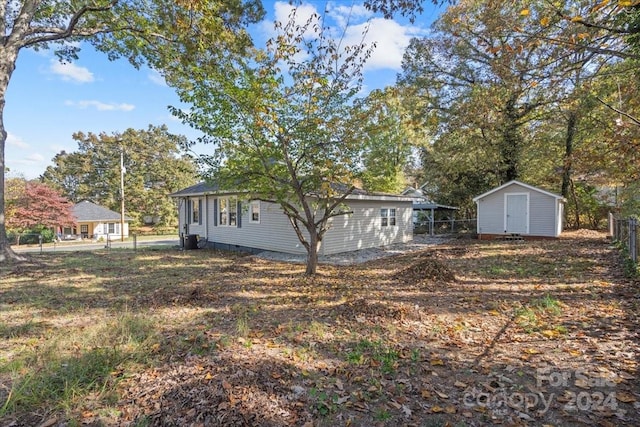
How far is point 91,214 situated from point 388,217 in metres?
30.3

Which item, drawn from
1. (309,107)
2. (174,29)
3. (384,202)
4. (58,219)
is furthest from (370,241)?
(58,219)

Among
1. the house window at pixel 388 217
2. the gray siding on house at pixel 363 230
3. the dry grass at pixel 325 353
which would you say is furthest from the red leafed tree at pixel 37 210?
the house window at pixel 388 217

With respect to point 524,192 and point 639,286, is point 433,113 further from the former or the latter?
point 639,286

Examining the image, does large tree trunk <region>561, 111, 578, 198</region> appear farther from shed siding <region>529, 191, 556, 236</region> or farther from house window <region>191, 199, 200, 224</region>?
house window <region>191, 199, 200, 224</region>

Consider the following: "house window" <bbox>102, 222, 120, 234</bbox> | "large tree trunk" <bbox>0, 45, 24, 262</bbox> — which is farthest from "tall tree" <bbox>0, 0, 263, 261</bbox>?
"house window" <bbox>102, 222, 120, 234</bbox>

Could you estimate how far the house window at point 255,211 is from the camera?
13641mm

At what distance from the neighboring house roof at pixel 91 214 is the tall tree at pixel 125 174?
2798 millimetres

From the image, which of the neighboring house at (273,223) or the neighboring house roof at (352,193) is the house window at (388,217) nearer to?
the neighboring house at (273,223)

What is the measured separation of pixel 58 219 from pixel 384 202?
1062 inches

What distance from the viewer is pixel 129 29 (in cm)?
973

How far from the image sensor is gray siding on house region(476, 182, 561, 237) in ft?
48.6

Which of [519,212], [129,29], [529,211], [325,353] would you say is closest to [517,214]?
[519,212]

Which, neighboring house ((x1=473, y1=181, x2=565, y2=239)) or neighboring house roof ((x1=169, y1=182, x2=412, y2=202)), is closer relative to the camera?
neighboring house roof ((x1=169, y1=182, x2=412, y2=202))

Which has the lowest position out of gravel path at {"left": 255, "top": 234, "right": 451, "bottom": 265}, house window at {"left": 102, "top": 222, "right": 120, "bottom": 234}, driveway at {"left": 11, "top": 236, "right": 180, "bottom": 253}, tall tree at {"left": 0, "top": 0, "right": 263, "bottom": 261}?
driveway at {"left": 11, "top": 236, "right": 180, "bottom": 253}
